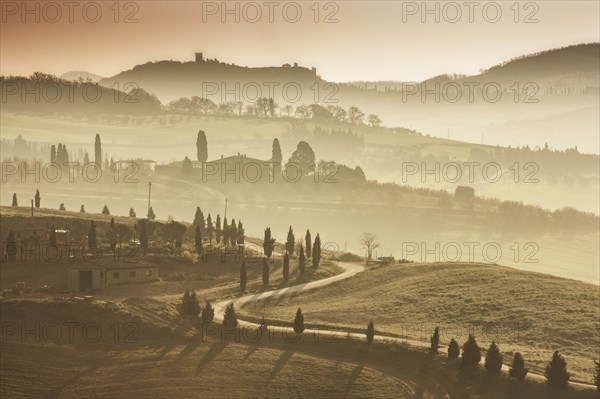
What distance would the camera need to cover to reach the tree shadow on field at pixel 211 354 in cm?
8719

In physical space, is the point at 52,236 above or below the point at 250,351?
above

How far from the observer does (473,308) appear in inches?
4466

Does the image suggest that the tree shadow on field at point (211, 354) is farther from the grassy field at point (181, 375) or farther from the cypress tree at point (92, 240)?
the cypress tree at point (92, 240)

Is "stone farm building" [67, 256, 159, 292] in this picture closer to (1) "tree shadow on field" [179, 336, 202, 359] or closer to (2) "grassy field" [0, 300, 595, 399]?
(2) "grassy field" [0, 300, 595, 399]

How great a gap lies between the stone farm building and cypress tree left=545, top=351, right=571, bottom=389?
66.4m

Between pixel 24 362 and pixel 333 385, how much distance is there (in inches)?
1308

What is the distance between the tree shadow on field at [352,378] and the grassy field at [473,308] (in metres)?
12.6

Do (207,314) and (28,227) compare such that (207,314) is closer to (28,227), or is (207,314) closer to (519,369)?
(519,369)

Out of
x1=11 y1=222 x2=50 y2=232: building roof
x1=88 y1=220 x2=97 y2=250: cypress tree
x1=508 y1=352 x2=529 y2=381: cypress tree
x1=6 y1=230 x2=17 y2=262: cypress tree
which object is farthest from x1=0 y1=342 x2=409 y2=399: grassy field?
x1=11 y1=222 x2=50 y2=232: building roof

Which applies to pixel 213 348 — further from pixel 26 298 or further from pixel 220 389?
pixel 26 298

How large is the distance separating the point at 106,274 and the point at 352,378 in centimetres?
4881

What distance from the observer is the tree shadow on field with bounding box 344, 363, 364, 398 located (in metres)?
82.6

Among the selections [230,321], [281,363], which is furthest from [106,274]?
[281,363]

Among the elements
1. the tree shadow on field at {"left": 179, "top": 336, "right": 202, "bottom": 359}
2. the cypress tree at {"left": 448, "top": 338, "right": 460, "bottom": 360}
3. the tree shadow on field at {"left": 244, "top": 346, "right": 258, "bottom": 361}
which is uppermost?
the cypress tree at {"left": 448, "top": 338, "right": 460, "bottom": 360}
